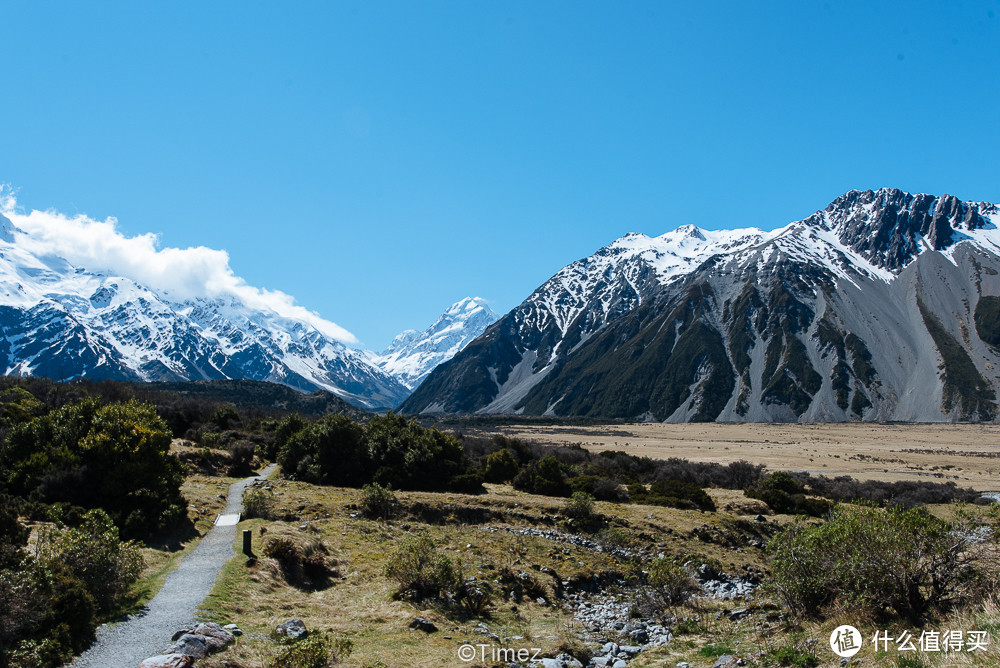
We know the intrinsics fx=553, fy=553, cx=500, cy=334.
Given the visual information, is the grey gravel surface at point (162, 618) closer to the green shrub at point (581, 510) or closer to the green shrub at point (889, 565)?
the green shrub at point (889, 565)

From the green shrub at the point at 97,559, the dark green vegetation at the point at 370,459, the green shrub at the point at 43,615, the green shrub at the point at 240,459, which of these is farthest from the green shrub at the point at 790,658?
the green shrub at the point at 240,459

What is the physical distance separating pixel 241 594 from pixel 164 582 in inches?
110

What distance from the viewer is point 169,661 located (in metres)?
12.2

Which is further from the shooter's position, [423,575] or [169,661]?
[423,575]

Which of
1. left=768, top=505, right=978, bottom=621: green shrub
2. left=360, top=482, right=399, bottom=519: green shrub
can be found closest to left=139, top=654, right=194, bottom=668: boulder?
left=768, top=505, right=978, bottom=621: green shrub

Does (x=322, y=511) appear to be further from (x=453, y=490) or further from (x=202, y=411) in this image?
(x=202, y=411)

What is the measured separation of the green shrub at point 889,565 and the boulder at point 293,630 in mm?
14215

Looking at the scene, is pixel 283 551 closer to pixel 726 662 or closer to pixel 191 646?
pixel 191 646

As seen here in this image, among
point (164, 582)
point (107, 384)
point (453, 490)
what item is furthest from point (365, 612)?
point (107, 384)

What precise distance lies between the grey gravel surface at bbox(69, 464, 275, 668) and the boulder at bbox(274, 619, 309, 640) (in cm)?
241

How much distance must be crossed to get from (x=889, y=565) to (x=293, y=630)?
15.7 meters

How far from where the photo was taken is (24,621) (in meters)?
12.2

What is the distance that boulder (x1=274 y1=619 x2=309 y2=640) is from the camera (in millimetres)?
15102

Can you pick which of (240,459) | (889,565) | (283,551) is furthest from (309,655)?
(240,459)
